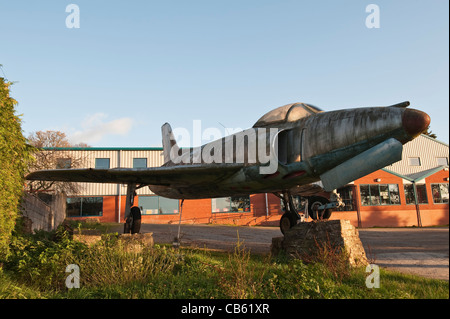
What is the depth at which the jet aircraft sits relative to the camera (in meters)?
6.08

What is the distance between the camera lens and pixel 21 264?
595 cm

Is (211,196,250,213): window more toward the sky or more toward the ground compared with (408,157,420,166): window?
more toward the ground

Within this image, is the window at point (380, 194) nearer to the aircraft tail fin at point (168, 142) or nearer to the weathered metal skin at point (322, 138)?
the aircraft tail fin at point (168, 142)

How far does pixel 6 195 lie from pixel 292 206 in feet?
27.1

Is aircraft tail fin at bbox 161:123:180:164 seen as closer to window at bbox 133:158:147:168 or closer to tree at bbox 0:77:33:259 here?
tree at bbox 0:77:33:259

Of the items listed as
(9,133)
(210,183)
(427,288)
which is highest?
(9,133)

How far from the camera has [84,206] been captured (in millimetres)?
33125

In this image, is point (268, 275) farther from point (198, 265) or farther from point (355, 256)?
point (355, 256)

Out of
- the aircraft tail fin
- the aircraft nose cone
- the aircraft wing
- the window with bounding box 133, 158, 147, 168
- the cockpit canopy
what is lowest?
the aircraft wing

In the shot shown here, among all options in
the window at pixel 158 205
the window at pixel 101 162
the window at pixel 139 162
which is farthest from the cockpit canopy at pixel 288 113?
the window at pixel 101 162

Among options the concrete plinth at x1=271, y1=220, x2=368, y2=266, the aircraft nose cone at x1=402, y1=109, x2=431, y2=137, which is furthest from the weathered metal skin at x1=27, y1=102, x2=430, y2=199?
the concrete plinth at x1=271, y1=220, x2=368, y2=266

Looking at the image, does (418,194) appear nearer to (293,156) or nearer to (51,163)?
(293,156)

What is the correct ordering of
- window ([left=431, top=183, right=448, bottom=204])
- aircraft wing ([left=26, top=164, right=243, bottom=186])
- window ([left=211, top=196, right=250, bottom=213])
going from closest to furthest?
aircraft wing ([left=26, top=164, right=243, bottom=186]) < window ([left=431, top=183, right=448, bottom=204]) < window ([left=211, top=196, right=250, bottom=213])
